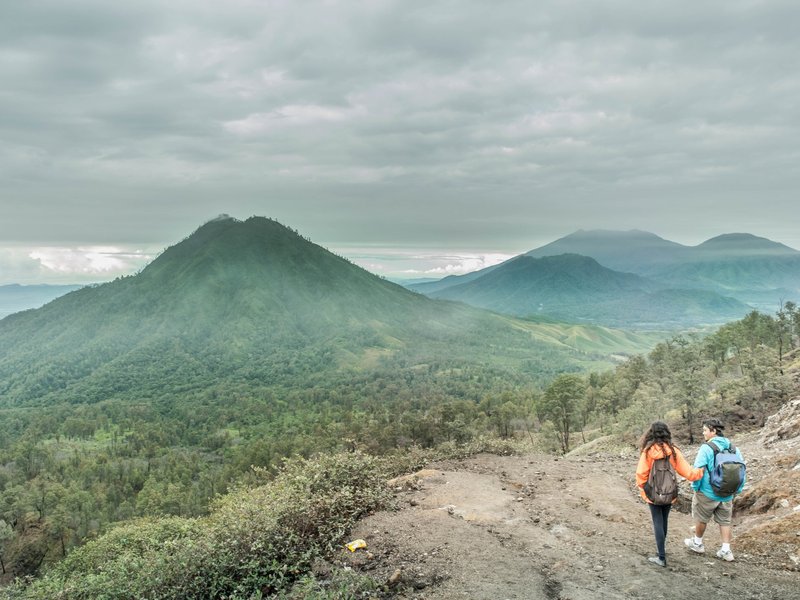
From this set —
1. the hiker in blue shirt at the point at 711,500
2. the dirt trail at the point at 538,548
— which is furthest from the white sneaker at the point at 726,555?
the dirt trail at the point at 538,548

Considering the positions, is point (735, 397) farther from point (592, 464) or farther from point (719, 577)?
point (719, 577)

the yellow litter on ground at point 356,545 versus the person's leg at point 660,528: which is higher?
the person's leg at point 660,528

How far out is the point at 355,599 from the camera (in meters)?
7.68

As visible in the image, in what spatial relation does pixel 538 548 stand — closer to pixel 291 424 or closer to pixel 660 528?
pixel 660 528

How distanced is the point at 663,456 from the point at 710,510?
1452mm

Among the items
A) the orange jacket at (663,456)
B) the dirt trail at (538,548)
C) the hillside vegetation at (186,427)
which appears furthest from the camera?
the hillside vegetation at (186,427)

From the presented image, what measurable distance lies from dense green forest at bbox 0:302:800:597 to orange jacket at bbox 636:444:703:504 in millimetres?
8044

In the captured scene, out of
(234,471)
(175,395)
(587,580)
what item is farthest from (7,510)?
(175,395)

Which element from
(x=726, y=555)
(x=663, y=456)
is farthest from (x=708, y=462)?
(x=726, y=555)

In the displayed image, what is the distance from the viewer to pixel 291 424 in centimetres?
11769

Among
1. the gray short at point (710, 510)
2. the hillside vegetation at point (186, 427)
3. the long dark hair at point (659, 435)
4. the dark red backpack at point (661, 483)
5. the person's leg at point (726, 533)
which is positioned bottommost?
the hillside vegetation at point (186, 427)

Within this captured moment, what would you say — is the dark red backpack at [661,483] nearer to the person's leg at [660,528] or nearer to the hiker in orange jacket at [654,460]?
the hiker in orange jacket at [654,460]

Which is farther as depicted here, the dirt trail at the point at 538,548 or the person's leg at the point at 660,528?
the person's leg at the point at 660,528

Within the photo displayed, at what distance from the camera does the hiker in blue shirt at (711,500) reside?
878cm
